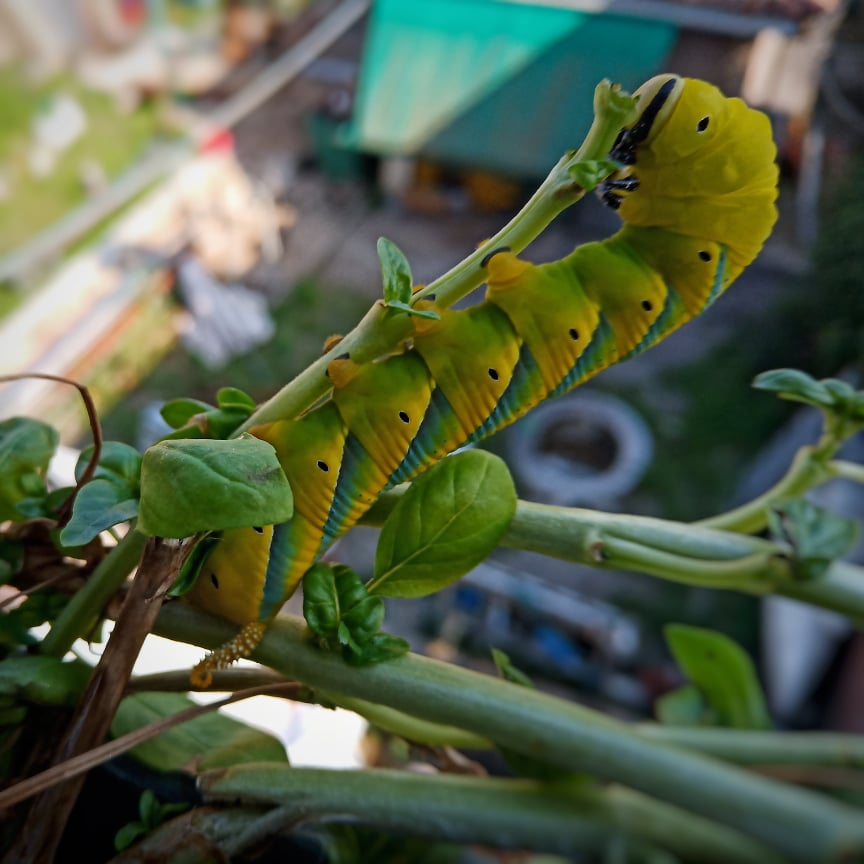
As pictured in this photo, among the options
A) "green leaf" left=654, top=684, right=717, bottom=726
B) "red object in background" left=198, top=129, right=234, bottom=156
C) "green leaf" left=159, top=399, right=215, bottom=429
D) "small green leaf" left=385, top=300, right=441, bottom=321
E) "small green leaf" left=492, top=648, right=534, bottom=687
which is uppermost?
"red object in background" left=198, top=129, right=234, bottom=156

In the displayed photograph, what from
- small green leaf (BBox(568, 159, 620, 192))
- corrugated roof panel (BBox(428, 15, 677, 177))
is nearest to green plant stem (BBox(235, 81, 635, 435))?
small green leaf (BBox(568, 159, 620, 192))

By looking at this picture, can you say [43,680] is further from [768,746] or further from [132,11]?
[132,11]

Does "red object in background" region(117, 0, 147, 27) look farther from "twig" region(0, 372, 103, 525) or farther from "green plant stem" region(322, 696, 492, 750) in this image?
"green plant stem" region(322, 696, 492, 750)

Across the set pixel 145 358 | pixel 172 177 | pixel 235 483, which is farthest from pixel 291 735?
pixel 172 177

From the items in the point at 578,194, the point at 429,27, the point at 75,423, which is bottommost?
the point at 75,423

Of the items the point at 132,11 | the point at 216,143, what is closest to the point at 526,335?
the point at 216,143

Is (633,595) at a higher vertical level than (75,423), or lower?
lower

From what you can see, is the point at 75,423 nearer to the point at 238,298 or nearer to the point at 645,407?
the point at 238,298
